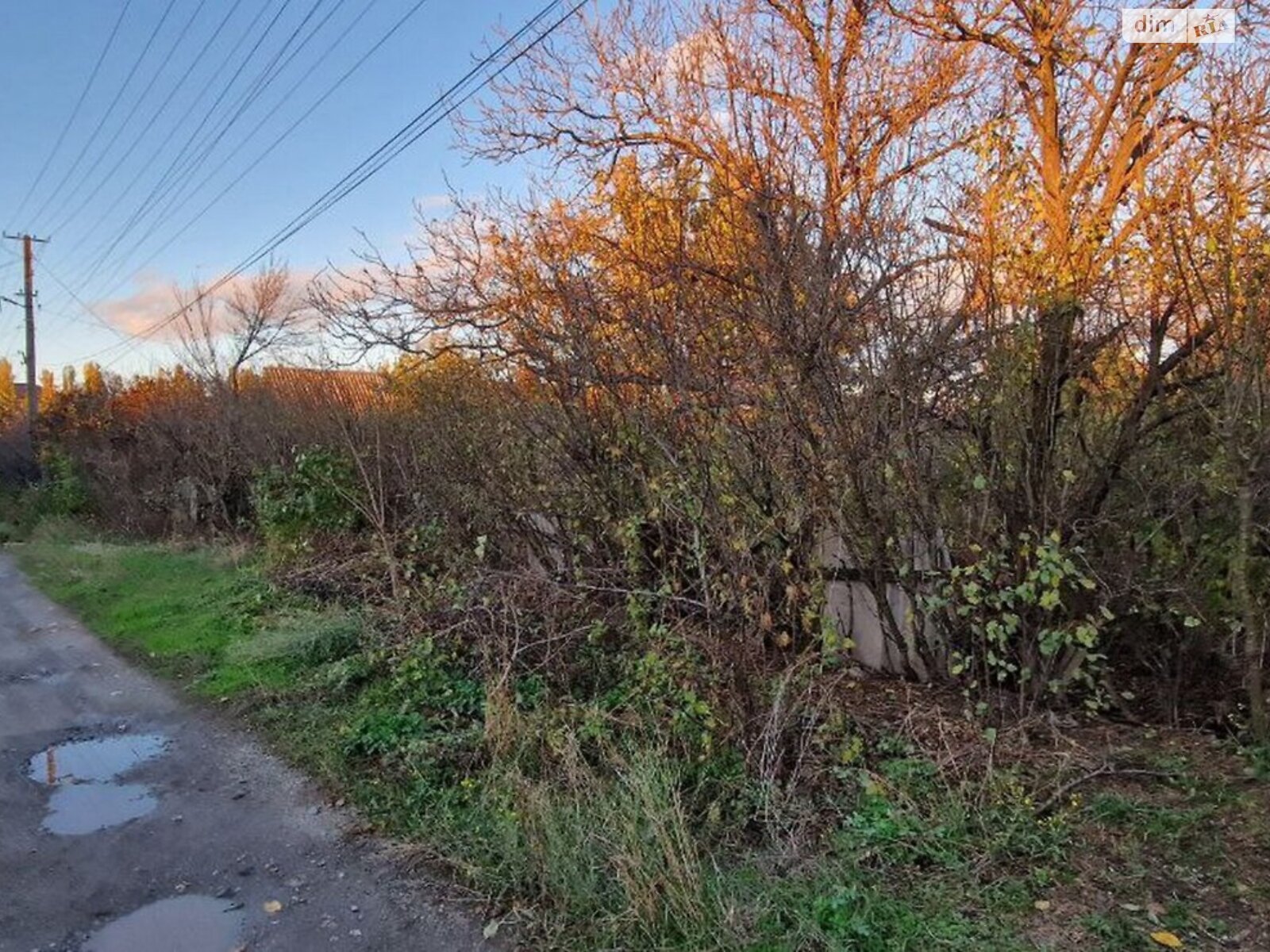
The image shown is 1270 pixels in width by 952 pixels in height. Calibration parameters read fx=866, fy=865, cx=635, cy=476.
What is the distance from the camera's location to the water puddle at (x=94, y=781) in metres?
4.66

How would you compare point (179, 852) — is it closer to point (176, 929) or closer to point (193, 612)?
point (176, 929)

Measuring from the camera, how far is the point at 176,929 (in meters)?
3.54

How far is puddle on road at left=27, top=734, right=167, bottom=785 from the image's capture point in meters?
5.34

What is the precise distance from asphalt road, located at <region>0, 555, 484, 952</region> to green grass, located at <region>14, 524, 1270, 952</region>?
273mm

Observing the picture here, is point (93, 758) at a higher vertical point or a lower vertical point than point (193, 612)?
lower

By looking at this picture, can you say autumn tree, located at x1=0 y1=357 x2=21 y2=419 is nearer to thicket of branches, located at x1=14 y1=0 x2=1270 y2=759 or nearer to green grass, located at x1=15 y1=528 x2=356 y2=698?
green grass, located at x1=15 y1=528 x2=356 y2=698

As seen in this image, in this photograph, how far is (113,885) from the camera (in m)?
3.91

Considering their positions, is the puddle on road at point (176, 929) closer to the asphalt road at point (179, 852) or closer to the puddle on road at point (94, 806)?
the asphalt road at point (179, 852)

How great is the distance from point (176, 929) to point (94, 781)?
7.26ft

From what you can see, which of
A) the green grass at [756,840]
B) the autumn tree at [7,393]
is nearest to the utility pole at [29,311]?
the autumn tree at [7,393]

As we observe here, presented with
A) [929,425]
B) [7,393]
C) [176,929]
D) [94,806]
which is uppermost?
[7,393]

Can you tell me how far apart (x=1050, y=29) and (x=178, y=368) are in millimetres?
19010

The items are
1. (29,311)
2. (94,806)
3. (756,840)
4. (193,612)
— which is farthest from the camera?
(29,311)

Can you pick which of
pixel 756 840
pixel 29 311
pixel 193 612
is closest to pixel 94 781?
pixel 756 840
